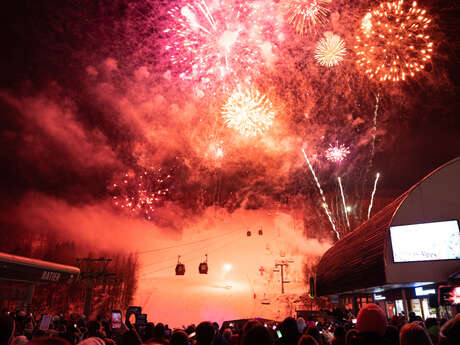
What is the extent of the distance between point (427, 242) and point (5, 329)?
18.3 metres

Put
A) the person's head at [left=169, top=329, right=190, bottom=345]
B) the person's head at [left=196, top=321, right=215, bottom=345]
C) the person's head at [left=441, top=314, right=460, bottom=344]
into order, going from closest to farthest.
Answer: the person's head at [left=441, top=314, right=460, bottom=344]
the person's head at [left=169, top=329, right=190, bottom=345]
the person's head at [left=196, top=321, right=215, bottom=345]

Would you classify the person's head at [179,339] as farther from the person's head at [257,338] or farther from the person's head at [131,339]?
the person's head at [131,339]

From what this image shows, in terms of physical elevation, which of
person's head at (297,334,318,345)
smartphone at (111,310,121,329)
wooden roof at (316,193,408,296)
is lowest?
smartphone at (111,310,121,329)

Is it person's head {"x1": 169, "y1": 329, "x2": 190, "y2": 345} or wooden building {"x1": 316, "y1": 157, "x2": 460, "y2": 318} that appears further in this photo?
wooden building {"x1": 316, "y1": 157, "x2": 460, "y2": 318}

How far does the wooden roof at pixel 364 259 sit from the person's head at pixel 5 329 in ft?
56.1

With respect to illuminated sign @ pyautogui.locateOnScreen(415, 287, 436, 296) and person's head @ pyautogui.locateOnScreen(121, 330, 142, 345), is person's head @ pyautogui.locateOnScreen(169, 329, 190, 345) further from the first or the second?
illuminated sign @ pyautogui.locateOnScreen(415, 287, 436, 296)

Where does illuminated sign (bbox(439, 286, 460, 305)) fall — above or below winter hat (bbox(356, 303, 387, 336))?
above

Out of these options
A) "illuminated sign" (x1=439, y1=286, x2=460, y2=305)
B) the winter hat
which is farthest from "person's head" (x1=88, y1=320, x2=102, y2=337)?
"illuminated sign" (x1=439, y1=286, x2=460, y2=305)

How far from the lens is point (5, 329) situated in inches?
114

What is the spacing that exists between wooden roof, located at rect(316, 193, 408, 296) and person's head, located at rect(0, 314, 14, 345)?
56.1 feet

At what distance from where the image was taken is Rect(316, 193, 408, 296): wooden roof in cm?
1750

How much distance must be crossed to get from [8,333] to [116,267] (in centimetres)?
7545

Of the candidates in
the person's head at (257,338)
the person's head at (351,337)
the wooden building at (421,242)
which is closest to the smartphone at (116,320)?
the person's head at (351,337)

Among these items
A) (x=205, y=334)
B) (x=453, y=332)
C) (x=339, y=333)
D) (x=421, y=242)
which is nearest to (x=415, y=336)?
(x=453, y=332)
